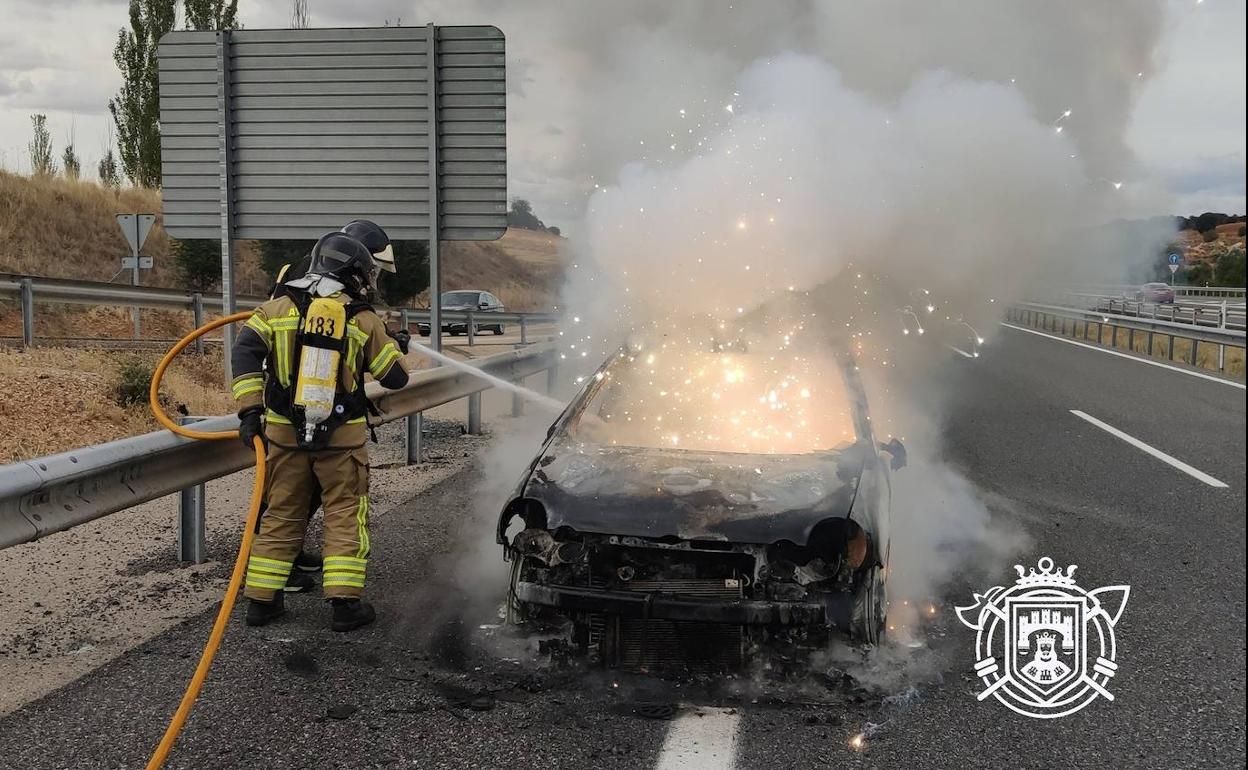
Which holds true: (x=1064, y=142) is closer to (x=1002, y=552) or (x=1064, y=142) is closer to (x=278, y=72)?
(x=1002, y=552)

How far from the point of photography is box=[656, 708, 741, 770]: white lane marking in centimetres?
306

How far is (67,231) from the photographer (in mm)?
27953

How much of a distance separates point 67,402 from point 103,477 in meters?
5.83

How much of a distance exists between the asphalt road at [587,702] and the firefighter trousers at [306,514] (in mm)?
257

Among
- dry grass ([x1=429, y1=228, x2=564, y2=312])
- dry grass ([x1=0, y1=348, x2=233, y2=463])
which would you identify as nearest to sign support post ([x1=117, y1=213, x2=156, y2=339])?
dry grass ([x1=0, y1=348, x2=233, y2=463])

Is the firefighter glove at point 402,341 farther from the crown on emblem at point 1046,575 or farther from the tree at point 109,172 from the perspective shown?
the tree at point 109,172

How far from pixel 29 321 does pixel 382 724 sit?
34.9 feet

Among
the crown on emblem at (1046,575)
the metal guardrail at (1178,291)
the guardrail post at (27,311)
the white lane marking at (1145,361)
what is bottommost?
the crown on emblem at (1046,575)

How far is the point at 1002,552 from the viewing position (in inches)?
216

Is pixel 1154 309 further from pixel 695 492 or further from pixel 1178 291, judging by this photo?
pixel 695 492

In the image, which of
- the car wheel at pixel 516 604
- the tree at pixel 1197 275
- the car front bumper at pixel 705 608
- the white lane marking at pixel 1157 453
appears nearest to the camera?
the car front bumper at pixel 705 608

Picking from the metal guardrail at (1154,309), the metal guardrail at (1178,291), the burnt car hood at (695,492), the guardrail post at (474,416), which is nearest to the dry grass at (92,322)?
the guardrail post at (474,416)

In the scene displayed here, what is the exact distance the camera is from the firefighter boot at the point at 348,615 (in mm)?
4320

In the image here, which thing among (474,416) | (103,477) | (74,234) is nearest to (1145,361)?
(474,416)
